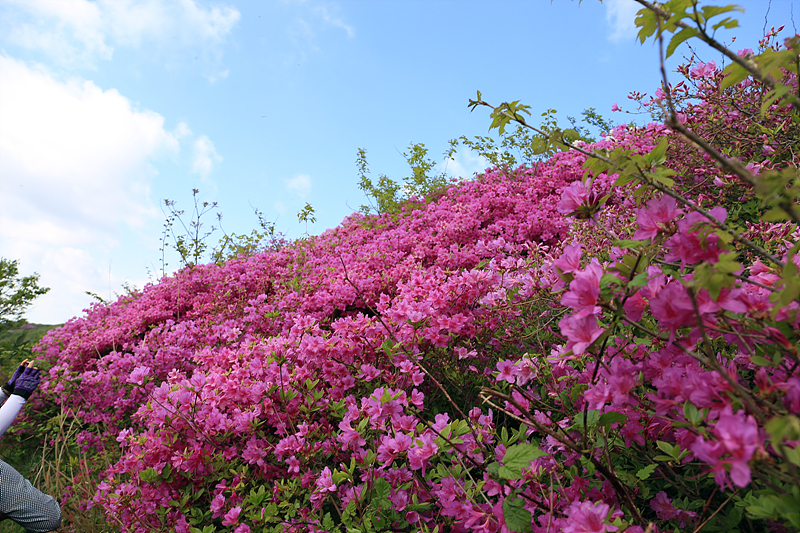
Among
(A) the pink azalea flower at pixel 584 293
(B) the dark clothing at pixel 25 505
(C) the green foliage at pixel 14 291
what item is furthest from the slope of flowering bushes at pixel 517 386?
(C) the green foliage at pixel 14 291

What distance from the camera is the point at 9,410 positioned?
4.30 m

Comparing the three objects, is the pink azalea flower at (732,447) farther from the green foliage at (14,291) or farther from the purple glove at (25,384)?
the green foliage at (14,291)

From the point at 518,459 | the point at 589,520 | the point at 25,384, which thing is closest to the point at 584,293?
the point at 518,459

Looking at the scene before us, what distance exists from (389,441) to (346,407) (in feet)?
2.20

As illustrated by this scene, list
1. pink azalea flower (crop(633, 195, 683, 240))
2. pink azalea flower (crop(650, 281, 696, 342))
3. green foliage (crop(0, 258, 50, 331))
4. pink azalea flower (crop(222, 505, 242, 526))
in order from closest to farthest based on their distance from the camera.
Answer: pink azalea flower (crop(650, 281, 696, 342)), pink azalea flower (crop(633, 195, 683, 240)), pink azalea flower (crop(222, 505, 242, 526)), green foliage (crop(0, 258, 50, 331))

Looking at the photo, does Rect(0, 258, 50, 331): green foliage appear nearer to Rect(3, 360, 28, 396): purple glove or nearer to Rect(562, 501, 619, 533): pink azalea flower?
Rect(3, 360, 28, 396): purple glove

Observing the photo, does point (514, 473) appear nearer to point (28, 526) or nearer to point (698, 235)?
point (698, 235)

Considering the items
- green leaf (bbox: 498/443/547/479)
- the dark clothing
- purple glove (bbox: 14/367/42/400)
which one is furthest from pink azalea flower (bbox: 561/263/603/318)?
purple glove (bbox: 14/367/42/400)

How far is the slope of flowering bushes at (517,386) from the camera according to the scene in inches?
43.8

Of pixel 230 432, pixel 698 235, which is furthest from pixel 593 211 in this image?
pixel 230 432

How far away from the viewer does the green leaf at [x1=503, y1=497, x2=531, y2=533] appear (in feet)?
4.53

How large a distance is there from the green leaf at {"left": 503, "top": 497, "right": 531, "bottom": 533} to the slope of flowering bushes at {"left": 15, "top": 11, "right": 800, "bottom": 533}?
1cm

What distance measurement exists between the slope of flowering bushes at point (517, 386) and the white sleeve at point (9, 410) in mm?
613

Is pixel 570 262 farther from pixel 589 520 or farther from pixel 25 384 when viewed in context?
pixel 25 384
